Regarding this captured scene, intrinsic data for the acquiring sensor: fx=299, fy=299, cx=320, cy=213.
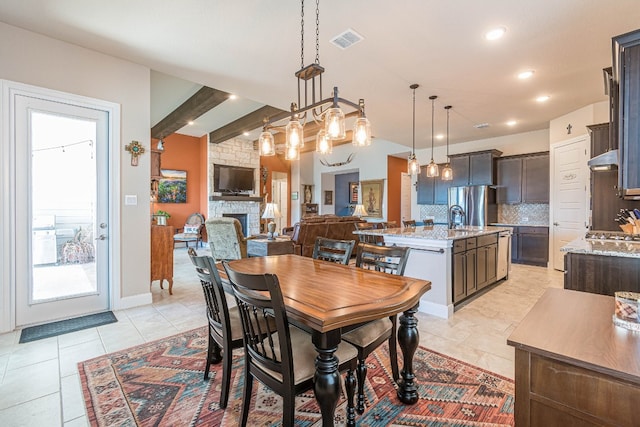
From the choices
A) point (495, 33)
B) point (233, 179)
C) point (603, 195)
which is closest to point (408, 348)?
point (495, 33)

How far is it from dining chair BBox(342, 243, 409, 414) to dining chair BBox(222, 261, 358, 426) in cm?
12

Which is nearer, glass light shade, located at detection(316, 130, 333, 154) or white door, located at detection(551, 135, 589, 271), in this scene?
glass light shade, located at detection(316, 130, 333, 154)

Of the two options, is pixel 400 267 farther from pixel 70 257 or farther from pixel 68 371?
pixel 70 257

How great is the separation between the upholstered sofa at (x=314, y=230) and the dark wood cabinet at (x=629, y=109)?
4390mm

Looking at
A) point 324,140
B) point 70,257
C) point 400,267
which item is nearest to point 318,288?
point 400,267

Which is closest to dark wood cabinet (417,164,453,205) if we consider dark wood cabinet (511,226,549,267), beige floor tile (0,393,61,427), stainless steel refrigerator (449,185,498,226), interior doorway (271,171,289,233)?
stainless steel refrigerator (449,185,498,226)

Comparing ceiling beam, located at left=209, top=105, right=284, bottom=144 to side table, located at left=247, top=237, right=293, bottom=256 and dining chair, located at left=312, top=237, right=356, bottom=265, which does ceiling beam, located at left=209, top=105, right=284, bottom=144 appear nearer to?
side table, located at left=247, top=237, right=293, bottom=256

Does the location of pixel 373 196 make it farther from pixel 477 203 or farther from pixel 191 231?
pixel 191 231

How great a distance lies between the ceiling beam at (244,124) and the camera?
6066 millimetres

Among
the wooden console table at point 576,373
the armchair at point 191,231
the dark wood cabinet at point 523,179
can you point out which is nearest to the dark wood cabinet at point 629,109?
the wooden console table at point 576,373

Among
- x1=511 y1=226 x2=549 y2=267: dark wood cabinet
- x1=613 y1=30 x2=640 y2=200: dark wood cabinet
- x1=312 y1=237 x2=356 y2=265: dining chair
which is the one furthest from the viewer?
x1=511 y1=226 x2=549 y2=267: dark wood cabinet

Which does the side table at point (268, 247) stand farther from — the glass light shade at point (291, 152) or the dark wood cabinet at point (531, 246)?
the dark wood cabinet at point (531, 246)

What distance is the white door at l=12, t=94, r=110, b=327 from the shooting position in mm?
2895

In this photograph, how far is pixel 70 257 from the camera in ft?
10.5
